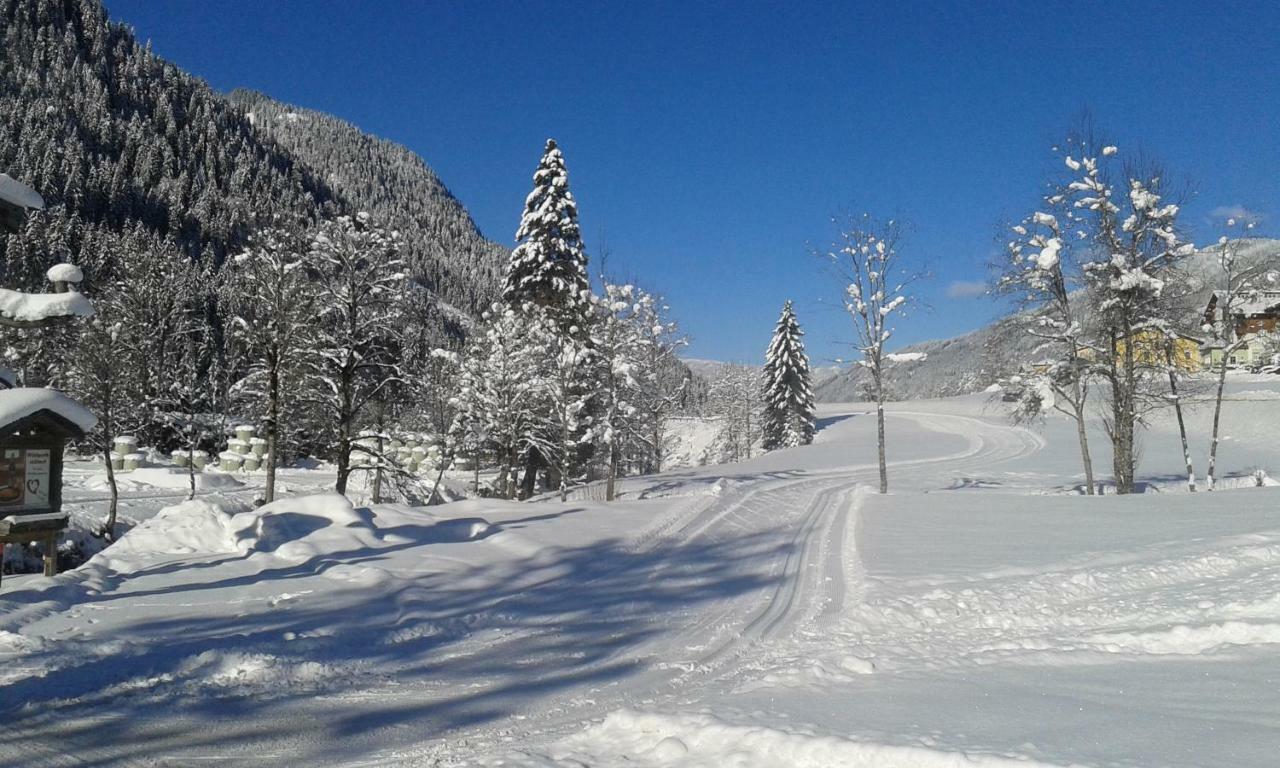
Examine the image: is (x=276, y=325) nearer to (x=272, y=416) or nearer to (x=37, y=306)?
(x=272, y=416)

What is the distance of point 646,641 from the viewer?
8.11 m

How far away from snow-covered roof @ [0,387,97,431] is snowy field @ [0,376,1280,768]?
1980mm

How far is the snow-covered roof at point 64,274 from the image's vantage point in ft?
27.0

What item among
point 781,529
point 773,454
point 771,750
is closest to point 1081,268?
point 781,529

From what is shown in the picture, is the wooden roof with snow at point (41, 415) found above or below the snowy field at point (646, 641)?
above

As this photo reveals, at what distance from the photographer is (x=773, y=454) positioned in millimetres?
43656

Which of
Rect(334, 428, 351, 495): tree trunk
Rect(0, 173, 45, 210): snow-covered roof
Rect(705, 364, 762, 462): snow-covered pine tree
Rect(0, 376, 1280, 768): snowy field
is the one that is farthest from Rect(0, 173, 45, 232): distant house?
Rect(705, 364, 762, 462): snow-covered pine tree

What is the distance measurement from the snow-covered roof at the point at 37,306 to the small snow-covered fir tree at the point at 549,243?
66.1 feet

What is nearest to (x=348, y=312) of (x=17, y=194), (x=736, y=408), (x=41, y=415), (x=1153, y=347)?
(x=41, y=415)

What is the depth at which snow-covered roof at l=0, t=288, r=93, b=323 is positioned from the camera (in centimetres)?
787

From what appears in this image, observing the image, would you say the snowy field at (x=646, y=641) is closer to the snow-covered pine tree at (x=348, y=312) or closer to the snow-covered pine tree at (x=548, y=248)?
the snow-covered pine tree at (x=348, y=312)

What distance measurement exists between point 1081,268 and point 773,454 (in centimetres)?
2417

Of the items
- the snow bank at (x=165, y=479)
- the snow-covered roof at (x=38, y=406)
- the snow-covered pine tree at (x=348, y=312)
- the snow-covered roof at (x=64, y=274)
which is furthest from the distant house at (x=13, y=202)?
the snow bank at (x=165, y=479)

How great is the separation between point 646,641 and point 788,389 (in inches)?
1913
